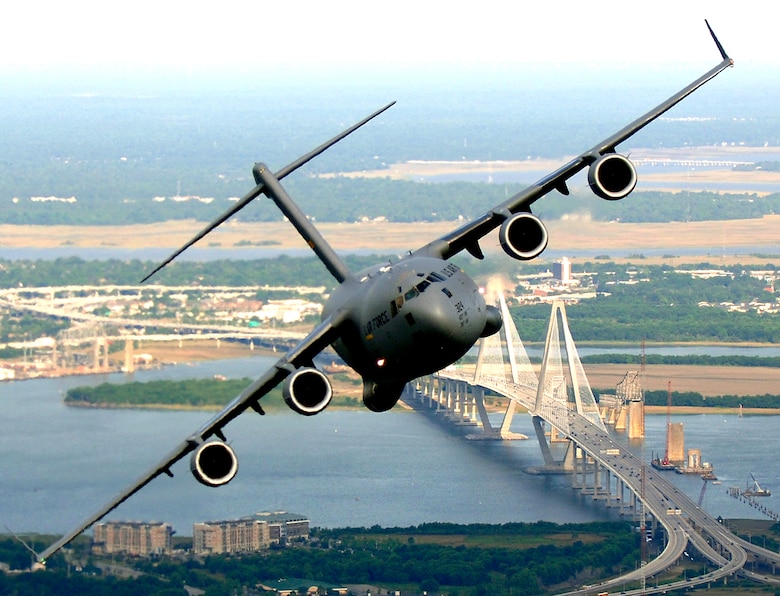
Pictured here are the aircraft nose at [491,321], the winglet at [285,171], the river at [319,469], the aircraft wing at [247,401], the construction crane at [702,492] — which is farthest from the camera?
the construction crane at [702,492]

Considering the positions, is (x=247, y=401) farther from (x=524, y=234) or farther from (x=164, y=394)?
(x=164, y=394)

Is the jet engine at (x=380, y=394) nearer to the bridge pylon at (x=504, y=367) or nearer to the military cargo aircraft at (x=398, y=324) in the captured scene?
the military cargo aircraft at (x=398, y=324)

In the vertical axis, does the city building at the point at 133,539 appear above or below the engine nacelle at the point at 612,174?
above

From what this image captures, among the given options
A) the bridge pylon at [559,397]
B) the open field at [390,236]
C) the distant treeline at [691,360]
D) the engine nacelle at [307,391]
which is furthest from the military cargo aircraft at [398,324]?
the open field at [390,236]

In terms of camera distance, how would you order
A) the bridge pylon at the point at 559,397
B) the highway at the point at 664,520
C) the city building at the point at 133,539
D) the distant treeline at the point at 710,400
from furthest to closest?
the distant treeline at the point at 710,400 < the bridge pylon at the point at 559,397 < the highway at the point at 664,520 < the city building at the point at 133,539

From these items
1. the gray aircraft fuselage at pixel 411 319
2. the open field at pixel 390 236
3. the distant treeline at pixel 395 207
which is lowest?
the gray aircraft fuselage at pixel 411 319

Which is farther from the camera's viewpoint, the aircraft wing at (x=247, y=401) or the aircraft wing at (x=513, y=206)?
the aircraft wing at (x=513, y=206)

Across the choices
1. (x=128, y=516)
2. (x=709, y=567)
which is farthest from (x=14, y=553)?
(x=709, y=567)
